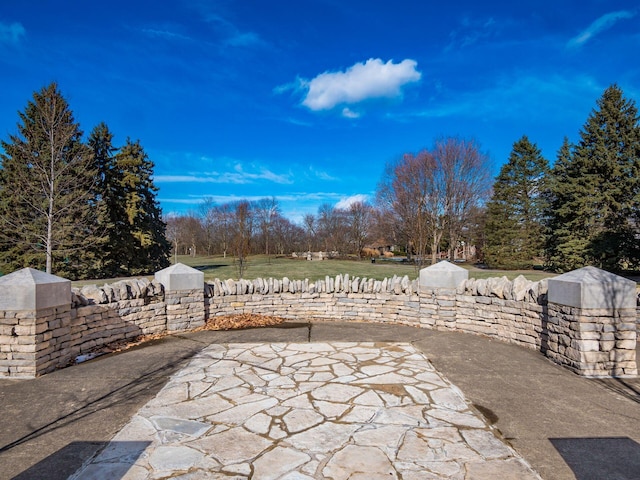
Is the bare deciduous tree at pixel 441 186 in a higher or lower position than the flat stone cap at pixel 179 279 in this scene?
higher

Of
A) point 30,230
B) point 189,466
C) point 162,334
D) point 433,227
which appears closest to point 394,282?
point 162,334

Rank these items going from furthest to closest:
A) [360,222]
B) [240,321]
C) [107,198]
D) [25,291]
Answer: [360,222] < [107,198] < [240,321] < [25,291]

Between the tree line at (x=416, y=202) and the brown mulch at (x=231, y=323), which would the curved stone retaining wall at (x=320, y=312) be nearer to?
the brown mulch at (x=231, y=323)

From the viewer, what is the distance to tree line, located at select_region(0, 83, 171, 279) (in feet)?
48.1

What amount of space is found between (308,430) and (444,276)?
15.5 feet

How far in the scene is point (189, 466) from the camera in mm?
2557

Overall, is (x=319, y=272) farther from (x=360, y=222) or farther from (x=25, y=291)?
(x=360, y=222)

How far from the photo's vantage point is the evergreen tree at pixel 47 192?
14312 millimetres

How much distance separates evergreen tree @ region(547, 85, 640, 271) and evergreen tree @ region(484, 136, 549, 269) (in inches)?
149

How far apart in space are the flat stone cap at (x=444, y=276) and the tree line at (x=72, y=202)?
13.4 metres

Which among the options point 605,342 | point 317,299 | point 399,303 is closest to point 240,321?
point 317,299

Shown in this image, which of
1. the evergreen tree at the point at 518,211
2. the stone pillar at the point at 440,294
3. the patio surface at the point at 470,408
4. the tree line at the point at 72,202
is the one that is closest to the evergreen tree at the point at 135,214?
the tree line at the point at 72,202

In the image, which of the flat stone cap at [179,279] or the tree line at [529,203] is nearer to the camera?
the flat stone cap at [179,279]

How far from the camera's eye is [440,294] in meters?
7.05
